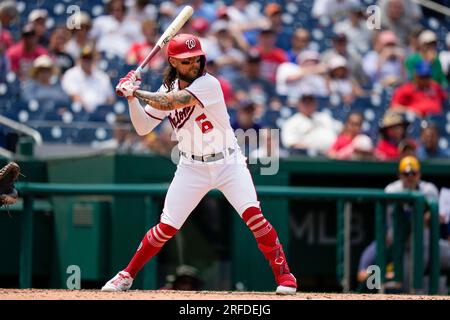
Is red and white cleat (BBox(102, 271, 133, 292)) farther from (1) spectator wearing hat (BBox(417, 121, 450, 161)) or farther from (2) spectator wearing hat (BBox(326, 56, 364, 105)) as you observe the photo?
(2) spectator wearing hat (BBox(326, 56, 364, 105))

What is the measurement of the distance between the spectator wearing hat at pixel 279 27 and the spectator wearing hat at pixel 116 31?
147 cm

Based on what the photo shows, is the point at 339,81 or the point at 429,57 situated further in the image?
the point at 429,57

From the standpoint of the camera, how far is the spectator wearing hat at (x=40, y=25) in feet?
36.7

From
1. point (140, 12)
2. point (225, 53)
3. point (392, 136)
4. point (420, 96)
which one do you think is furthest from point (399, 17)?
point (140, 12)

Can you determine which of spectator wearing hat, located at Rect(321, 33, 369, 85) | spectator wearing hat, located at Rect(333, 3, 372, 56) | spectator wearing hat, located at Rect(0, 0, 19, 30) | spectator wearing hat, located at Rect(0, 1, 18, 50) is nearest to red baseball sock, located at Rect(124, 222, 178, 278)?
spectator wearing hat, located at Rect(0, 1, 18, 50)

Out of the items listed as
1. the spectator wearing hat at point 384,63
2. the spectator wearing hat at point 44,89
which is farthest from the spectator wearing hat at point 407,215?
the spectator wearing hat at point 44,89

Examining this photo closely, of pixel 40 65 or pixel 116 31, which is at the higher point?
pixel 116 31

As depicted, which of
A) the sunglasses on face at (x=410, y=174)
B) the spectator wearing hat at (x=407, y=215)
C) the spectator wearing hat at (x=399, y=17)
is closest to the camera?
the spectator wearing hat at (x=407, y=215)

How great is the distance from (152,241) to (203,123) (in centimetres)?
75

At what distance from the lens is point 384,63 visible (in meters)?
12.4

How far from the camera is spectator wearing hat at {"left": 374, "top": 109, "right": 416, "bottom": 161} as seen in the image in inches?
413

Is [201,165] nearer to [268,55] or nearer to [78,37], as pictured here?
[78,37]

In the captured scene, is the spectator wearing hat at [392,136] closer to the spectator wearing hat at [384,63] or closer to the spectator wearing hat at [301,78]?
the spectator wearing hat at [301,78]

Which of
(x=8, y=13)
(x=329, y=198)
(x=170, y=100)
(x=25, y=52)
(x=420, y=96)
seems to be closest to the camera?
(x=170, y=100)
